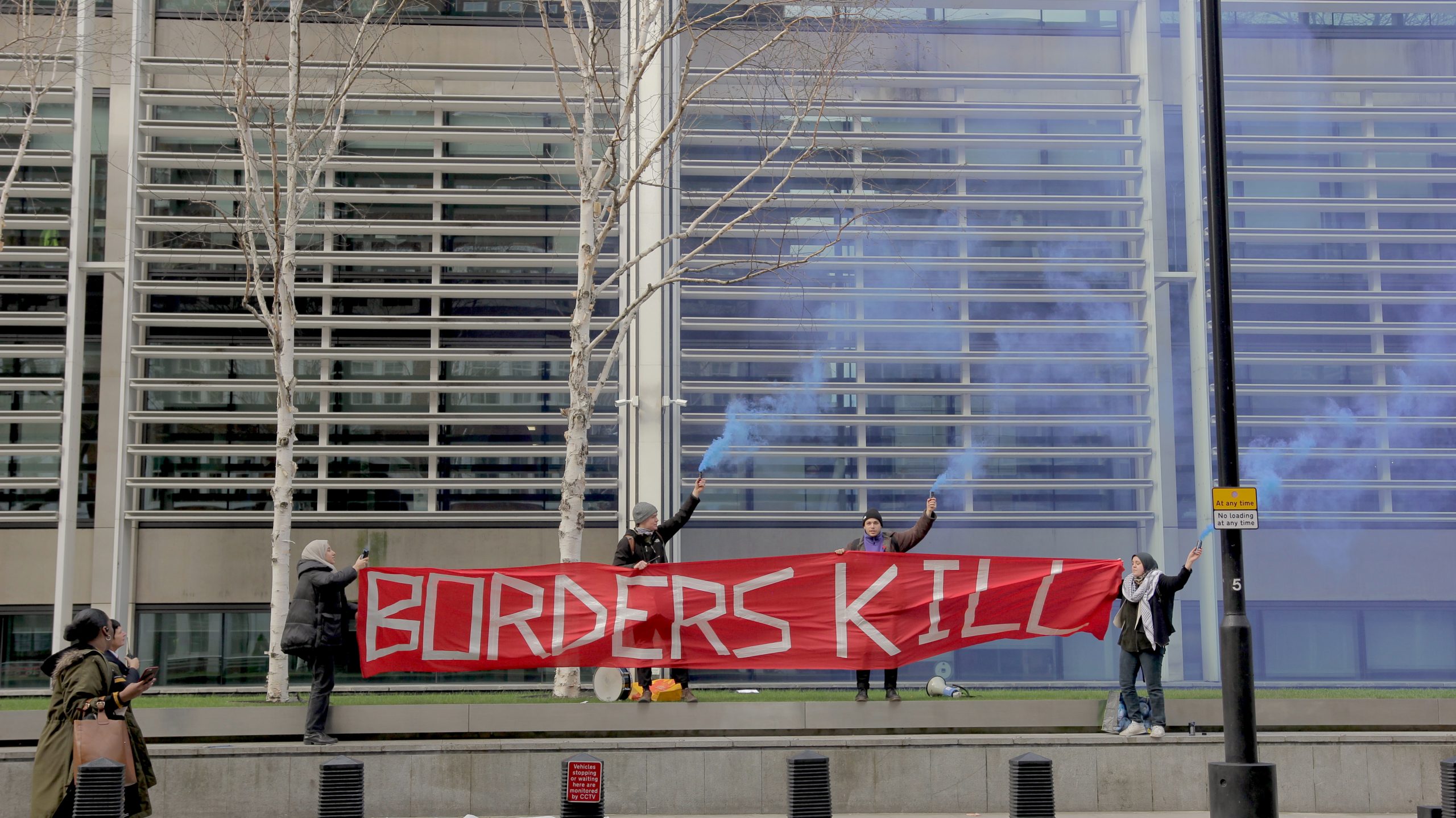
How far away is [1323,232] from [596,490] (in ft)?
34.9

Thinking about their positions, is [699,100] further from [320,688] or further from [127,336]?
[320,688]

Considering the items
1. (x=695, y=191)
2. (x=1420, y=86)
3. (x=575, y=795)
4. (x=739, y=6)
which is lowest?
(x=575, y=795)

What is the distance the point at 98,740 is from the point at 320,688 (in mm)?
2073

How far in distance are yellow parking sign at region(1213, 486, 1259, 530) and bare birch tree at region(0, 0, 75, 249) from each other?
13.4 meters

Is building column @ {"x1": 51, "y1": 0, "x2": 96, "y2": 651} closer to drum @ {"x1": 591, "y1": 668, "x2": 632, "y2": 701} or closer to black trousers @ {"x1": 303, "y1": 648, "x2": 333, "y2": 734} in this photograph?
black trousers @ {"x1": 303, "y1": 648, "x2": 333, "y2": 734}

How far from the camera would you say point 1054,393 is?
1842cm

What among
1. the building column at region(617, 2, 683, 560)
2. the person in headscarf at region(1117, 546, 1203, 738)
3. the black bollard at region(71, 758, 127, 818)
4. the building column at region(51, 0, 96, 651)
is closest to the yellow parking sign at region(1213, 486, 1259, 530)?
the person in headscarf at region(1117, 546, 1203, 738)

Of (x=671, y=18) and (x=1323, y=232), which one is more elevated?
(x=671, y=18)

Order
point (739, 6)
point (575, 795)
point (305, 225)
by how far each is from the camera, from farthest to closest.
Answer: point (739, 6) < point (305, 225) < point (575, 795)

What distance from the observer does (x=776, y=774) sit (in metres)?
10.9

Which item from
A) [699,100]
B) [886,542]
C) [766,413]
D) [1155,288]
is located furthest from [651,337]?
[1155,288]

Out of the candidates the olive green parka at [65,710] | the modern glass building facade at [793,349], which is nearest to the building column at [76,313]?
the modern glass building facade at [793,349]

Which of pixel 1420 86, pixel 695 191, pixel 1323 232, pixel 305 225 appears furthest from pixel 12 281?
pixel 1420 86

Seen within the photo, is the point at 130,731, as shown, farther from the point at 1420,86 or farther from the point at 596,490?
the point at 1420,86
